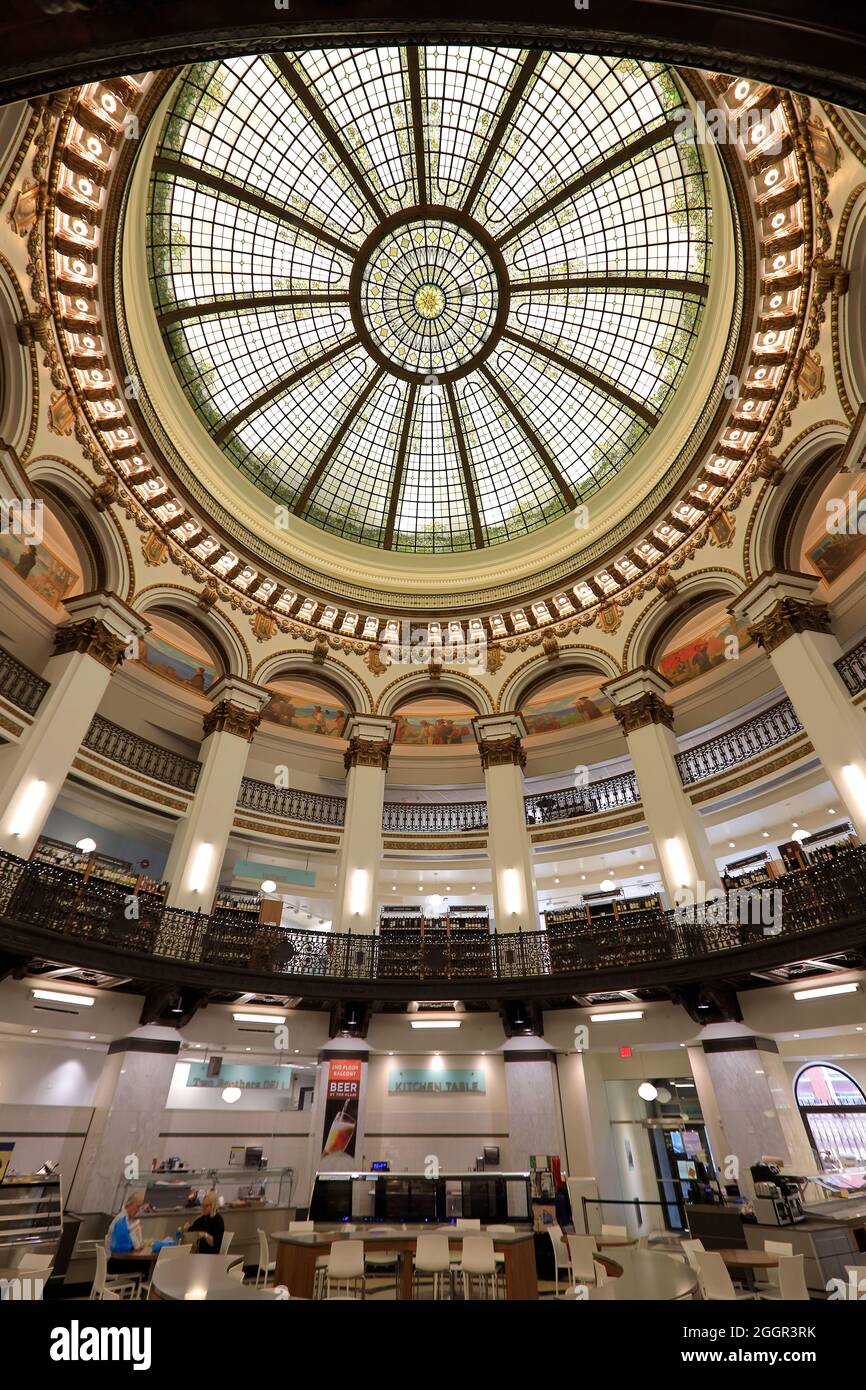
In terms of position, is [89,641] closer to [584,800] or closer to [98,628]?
[98,628]

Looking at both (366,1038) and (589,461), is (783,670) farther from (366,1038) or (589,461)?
(366,1038)

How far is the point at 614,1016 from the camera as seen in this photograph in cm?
1534

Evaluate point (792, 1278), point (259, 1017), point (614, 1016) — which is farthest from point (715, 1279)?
point (259, 1017)

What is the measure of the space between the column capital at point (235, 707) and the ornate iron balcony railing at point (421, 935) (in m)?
5.48

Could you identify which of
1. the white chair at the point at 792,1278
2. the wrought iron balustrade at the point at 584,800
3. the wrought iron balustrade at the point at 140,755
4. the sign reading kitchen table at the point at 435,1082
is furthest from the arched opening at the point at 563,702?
the white chair at the point at 792,1278

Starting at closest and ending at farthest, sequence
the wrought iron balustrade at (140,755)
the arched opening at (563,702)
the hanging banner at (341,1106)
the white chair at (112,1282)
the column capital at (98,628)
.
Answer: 1. the white chair at (112,1282)
2. the hanging banner at (341,1106)
3. the column capital at (98,628)
4. the wrought iron balustrade at (140,755)
5. the arched opening at (563,702)

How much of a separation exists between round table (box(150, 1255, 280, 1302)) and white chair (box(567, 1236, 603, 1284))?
5634 mm

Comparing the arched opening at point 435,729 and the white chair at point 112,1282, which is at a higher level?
the arched opening at point 435,729

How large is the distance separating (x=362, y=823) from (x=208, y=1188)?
882 centimetres

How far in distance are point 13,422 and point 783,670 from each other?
18531 millimetres

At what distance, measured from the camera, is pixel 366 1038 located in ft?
50.8

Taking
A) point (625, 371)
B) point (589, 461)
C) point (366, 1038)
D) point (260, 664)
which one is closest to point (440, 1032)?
point (366, 1038)

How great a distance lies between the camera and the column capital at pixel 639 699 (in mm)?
18641

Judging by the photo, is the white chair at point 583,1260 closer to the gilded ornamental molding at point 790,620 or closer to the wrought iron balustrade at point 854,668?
the wrought iron balustrade at point 854,668
